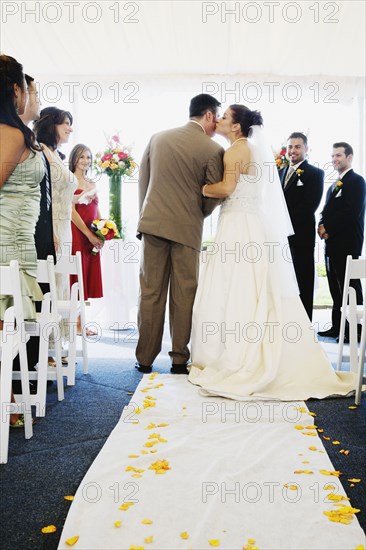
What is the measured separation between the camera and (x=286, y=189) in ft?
16.8

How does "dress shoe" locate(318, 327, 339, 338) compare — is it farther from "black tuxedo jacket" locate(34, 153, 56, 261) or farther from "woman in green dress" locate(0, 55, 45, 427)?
"woman in green dress" locate(0, 55, 45, 427)

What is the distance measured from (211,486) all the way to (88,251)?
3.61 metres

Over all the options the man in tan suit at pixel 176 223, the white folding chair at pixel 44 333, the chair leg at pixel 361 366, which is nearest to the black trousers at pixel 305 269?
the man in tan suit at pixel 176 223

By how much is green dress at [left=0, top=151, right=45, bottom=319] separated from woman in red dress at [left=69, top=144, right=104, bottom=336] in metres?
2.54

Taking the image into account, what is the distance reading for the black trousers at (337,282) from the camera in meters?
5.23

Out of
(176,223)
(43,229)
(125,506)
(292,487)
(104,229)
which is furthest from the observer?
(104,229)

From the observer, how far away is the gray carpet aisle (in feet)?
5.89

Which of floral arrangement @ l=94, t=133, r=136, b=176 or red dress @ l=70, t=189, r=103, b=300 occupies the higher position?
floral arrangement @ l=94, t=133, r=136, b=176

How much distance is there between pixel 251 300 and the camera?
3605 millimetres

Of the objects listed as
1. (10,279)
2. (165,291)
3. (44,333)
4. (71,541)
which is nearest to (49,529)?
(71,541)

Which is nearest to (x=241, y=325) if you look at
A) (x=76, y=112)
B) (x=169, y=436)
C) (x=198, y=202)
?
(x=198, y=202)

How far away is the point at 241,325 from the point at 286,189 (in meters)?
1.96

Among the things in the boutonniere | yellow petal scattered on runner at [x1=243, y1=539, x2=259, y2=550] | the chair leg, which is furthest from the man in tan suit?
yellow petal scattered on runner at [x1=243, y1=539, x2=259, y2=550]

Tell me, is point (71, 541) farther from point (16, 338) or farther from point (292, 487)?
point (16, 338)
